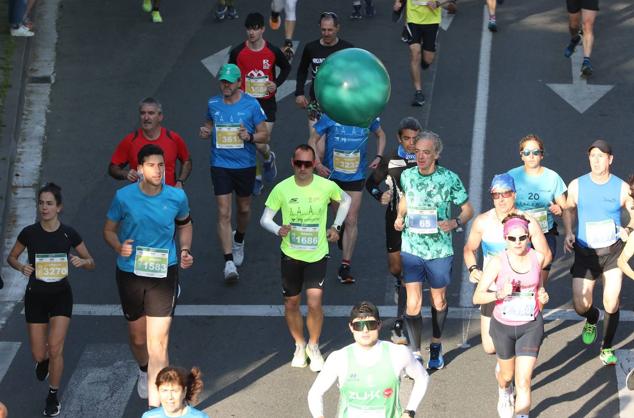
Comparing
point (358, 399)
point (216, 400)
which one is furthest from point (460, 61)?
point (358, 399)

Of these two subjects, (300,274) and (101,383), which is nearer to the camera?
(300,274)

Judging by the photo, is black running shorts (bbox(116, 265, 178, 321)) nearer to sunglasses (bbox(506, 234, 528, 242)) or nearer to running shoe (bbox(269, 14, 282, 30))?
sunglasses (bbox(506, 234, 528, 242))

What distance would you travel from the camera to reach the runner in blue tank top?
33.7 feet

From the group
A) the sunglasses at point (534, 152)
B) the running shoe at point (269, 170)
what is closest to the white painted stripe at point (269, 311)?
the sunglasses at point (534, 152)

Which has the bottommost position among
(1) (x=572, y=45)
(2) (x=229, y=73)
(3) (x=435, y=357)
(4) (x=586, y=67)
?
(3) (x=435, y=357)

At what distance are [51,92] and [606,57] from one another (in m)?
7.10

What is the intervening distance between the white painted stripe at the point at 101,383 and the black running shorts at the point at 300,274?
1.49m

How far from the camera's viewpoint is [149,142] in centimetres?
1113

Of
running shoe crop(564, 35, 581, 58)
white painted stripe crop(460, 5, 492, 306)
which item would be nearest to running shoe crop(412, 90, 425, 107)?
white painted stripe crop(460, 5, 492, 306)

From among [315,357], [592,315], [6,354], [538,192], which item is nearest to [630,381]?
[592,315]

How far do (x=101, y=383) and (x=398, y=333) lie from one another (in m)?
2.52

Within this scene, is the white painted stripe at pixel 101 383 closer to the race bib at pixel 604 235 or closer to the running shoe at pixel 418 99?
the race bib at pixel 604 235

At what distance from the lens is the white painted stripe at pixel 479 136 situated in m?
12.0

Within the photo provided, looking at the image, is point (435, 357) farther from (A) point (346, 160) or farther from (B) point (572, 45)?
(B) point (572, 45)
